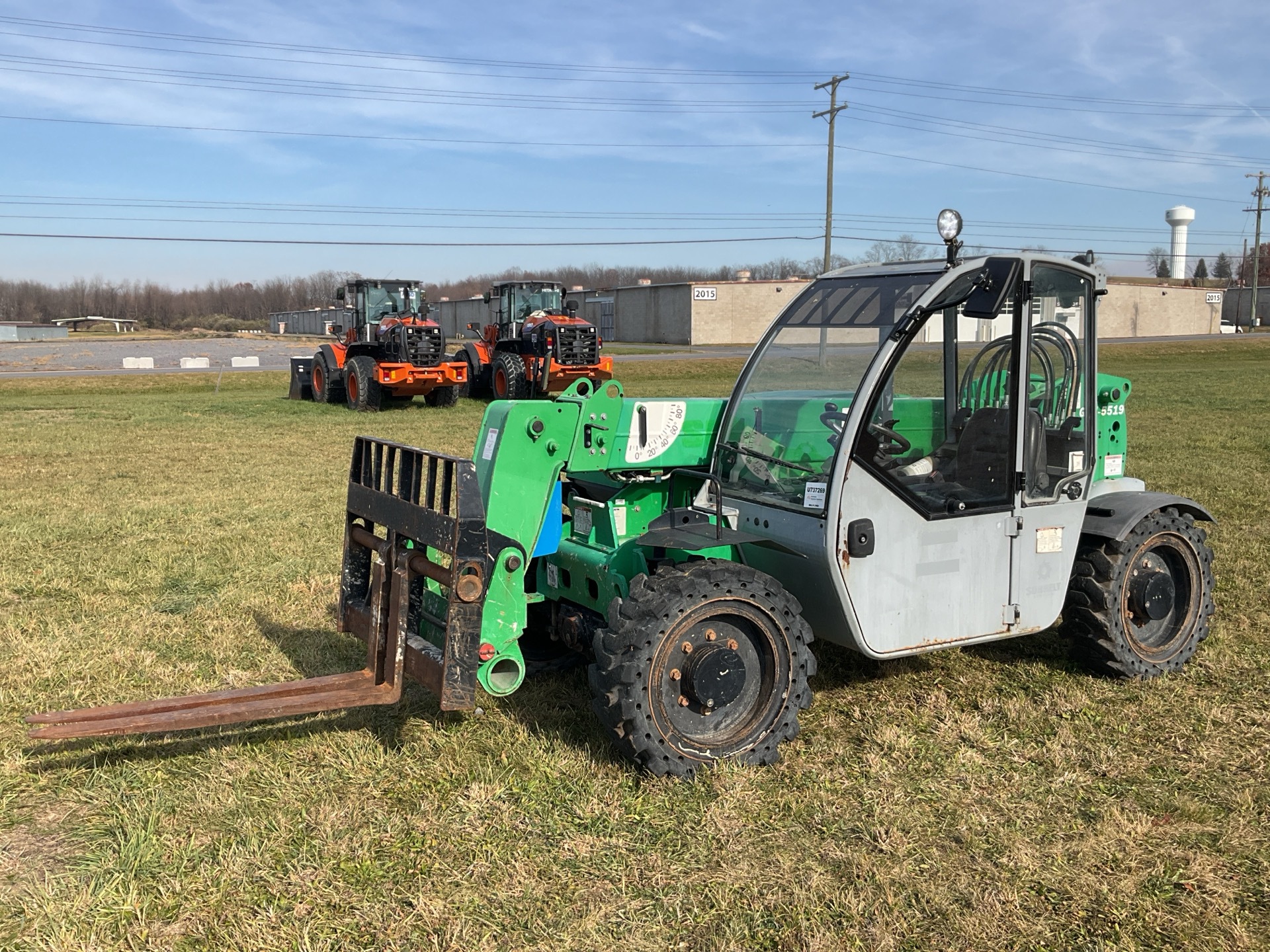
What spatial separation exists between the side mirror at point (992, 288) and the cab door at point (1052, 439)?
0.80 ft

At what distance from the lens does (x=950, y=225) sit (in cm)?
462

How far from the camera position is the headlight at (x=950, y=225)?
461cm

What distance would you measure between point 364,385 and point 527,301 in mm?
5067

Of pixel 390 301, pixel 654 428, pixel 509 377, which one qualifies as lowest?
pixel 654 428

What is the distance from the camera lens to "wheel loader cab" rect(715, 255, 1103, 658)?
170 inches

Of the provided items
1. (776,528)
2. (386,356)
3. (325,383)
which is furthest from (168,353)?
(776,528)

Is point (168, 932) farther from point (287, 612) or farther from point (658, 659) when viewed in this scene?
point (287, 612)

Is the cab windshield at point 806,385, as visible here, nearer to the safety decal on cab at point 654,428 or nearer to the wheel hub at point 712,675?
the safety decal on cab at point 654,428

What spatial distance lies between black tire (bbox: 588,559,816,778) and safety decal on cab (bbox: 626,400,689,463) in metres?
0.66

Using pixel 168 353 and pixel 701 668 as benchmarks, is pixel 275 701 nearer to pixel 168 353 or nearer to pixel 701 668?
pixel 701 668

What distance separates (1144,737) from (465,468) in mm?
3125

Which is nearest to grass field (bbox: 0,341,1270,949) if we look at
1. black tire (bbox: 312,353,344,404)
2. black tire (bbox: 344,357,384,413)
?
black tire (bbox: 344,357,384,413)

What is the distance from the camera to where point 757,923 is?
10.5ft

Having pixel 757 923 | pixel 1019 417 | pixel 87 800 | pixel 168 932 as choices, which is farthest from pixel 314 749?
pixel 1019 417
